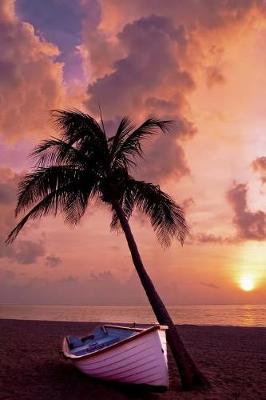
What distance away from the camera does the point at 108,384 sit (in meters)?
13.1

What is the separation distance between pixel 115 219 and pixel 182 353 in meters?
5.65

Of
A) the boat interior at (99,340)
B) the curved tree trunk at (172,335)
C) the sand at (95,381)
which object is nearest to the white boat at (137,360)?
the sand at (95,381)

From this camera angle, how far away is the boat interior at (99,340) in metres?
15.9

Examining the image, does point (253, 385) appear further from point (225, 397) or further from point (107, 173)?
point (107, 173)

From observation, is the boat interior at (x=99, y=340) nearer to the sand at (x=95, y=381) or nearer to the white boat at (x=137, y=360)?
the sand at (x=95, y=381)

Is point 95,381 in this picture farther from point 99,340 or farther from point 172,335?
point 99,340

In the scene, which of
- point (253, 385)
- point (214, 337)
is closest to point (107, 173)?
point (253, 385)

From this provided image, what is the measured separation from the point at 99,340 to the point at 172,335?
172 inches

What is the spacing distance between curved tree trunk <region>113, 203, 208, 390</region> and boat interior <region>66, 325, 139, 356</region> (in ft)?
6.75

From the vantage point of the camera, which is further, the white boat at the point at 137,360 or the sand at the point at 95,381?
the sand at the point at 95,381

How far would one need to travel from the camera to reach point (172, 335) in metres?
13.8

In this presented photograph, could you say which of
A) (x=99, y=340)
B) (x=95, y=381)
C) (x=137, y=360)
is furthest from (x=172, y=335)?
(x=99, y=340)

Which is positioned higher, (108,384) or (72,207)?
(72,207)

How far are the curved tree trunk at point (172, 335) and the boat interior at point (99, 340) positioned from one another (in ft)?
6.75
